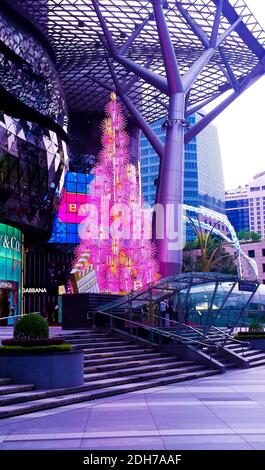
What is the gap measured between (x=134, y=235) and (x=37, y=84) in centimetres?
1485

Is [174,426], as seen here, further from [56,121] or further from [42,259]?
[42,259]

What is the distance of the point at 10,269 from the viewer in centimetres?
4466

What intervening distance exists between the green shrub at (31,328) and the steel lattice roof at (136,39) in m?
35.5

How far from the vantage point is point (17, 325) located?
55.6 feet

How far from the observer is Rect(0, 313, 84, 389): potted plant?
15508 mm

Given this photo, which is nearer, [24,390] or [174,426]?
[174,426]

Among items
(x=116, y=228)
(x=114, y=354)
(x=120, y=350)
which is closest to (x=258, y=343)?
(x=116, y=228)

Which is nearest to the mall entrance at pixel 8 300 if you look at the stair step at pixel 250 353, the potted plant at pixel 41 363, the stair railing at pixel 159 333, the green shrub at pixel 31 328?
the stair railing at pixel 159 333

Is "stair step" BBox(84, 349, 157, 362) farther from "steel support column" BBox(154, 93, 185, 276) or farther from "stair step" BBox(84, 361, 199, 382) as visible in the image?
"steel support column" BBox(154, 93, 185, 276)

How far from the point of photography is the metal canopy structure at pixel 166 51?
44438 mm

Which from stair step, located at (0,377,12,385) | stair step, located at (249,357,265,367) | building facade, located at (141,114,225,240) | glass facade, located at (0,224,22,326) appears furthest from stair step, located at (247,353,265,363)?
building facade, located at (141,114,225,240)

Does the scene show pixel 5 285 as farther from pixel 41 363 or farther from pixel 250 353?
pixel 41 363

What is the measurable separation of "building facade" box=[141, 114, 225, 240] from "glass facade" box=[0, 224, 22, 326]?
10321 cm
